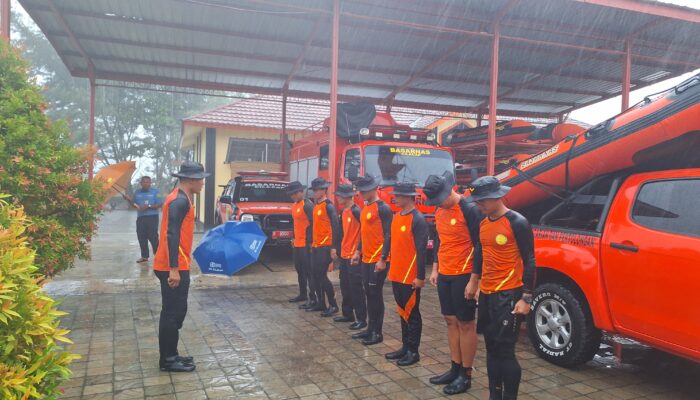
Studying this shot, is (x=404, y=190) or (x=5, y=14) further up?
(x=5, y=14)

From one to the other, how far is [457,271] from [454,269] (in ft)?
0.10

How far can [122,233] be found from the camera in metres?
15.3

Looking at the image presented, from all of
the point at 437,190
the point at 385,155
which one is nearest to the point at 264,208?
the point at 385,155

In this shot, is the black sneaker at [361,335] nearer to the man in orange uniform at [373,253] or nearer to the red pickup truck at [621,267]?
the man in orange uniform at [373,253]

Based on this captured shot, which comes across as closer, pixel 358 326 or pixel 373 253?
pixel 373 253

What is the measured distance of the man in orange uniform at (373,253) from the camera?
16.7 feet

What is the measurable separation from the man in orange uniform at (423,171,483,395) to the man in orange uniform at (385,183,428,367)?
12.2 inches

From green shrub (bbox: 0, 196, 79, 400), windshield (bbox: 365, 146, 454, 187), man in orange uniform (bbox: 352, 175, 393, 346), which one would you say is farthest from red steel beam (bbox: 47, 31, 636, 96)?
green shrub (bbox: 0, 196, 79, 400)

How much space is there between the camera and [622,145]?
450 cm

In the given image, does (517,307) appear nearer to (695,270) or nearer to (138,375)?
(695,270)

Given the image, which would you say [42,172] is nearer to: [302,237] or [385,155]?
[302,237]

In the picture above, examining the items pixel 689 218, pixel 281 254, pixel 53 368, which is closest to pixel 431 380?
pixel 689 218

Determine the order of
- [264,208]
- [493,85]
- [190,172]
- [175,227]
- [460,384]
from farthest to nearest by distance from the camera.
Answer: [493,85], [264,208], [190,172], [175,227], [460,384]

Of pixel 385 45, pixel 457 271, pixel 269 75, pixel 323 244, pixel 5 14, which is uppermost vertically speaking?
pixel 385 45
